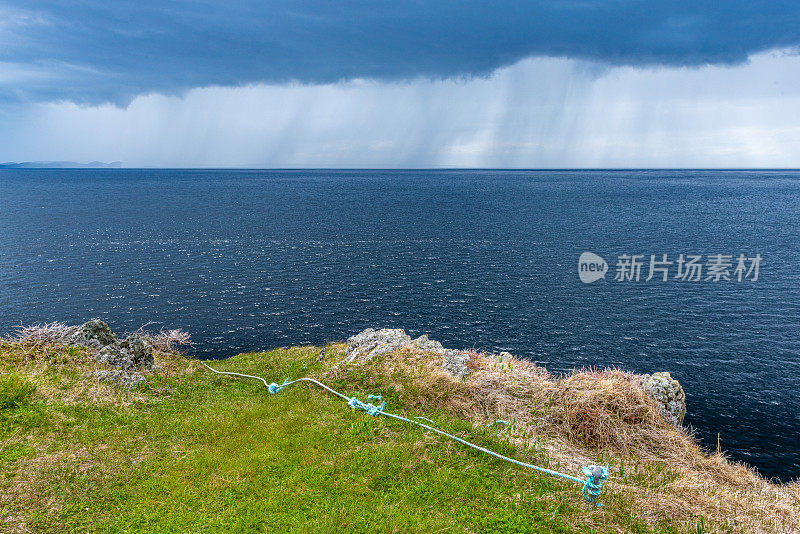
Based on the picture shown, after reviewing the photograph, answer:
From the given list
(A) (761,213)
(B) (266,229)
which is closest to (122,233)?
(B) (266,229)

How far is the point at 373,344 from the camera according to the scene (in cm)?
2281

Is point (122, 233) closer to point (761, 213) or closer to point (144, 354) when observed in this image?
point (144, 354)

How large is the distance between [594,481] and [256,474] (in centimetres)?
999

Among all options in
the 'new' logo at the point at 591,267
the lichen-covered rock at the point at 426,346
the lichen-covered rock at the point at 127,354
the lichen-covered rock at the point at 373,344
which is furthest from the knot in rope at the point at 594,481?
the 'new' logo at the point at 591,267

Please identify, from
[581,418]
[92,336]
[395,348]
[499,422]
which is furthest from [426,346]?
[92,336]

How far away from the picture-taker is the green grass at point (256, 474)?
38.4 feet

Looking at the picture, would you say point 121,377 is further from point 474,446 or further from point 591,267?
point 591,267

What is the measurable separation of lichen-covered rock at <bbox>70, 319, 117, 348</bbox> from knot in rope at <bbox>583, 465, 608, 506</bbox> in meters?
21.8

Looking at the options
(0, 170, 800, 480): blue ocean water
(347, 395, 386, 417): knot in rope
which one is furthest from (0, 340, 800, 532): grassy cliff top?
(0, 170, 800, 480): blue ocean water

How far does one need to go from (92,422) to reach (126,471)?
3.80 m

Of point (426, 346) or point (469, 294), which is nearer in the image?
point (426, 346)

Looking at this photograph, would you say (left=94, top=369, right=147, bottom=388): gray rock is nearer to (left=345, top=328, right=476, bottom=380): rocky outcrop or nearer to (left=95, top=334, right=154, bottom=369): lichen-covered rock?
(left=95, top=334, right=154, bottom=369): lichen-covered rock

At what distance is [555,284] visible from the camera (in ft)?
178

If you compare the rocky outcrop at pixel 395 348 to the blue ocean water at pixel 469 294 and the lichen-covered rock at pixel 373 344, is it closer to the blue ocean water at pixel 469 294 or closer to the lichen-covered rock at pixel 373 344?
the lichen-covered rock at pixel 373 344
